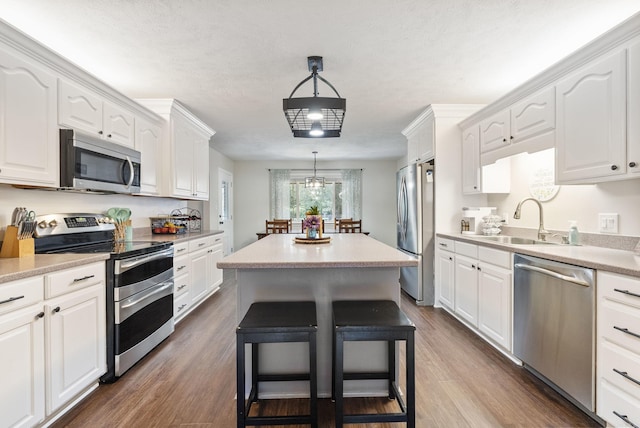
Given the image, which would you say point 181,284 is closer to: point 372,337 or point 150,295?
point 150,295

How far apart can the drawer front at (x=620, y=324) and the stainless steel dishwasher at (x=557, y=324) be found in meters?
0.05

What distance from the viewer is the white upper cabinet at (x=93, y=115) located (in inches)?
85.3

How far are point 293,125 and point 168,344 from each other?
2.13 m

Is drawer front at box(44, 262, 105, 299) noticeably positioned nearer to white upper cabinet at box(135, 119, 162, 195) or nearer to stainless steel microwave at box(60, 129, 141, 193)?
stainless steel microwave at box(60, 129, 141, 193)

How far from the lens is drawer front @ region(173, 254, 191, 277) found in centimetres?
305

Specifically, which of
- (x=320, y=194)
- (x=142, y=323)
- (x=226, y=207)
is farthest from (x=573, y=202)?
(x=226, y=207)

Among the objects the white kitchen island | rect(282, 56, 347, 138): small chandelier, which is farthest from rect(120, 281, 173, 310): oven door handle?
rect(282, 56, 347, 138): small chandelier

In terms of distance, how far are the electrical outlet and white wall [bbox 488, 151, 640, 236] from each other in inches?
1.0

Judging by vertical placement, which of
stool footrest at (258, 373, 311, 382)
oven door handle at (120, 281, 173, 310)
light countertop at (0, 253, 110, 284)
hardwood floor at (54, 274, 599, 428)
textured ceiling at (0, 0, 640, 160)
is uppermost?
textured ceiling at (0, 0, 640, 160)

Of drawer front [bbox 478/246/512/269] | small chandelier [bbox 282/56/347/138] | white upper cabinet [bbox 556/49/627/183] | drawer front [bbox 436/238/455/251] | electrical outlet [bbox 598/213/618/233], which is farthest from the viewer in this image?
drawer front [bbox 436/238/455/251]

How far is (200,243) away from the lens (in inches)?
146

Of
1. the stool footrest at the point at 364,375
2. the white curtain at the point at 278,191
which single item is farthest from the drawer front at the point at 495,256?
the white curtain at the point at 278,191

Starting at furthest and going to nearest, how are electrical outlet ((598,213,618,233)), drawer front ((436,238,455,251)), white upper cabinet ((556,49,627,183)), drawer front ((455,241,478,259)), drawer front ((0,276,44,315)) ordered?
drawer front ((436,238,455,251)) → drawer front ((455,241,478,259)) → electrical outlet ((598,213,618,233)) → white upper cabinet ((556,49,627,183)) → drawer front ((0,276,44,315))

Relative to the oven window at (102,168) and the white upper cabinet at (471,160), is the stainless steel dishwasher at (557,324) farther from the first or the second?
the oven window at (102,168)
